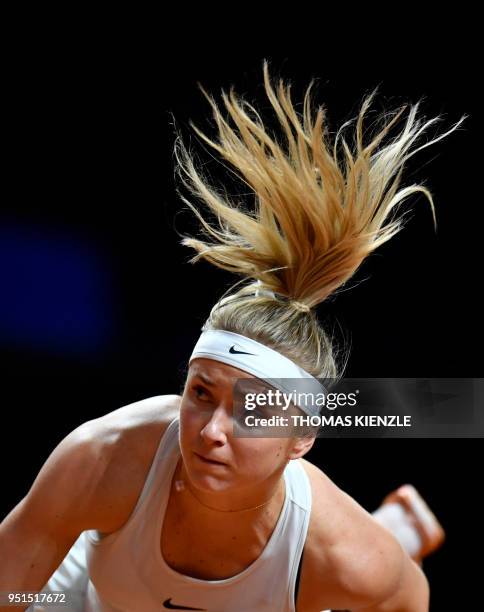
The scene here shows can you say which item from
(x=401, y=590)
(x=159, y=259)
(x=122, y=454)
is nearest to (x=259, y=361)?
(x=122, y=454)

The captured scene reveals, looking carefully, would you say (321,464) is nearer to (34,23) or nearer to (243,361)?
(243,361)

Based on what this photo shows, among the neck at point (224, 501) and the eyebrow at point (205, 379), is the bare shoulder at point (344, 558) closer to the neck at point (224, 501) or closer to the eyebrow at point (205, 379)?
the neck at point (224, 501)

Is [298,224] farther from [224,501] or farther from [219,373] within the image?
[224,501]

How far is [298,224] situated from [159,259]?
1.22m

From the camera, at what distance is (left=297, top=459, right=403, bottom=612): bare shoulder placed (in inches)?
69.4

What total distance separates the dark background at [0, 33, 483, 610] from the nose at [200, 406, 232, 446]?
112 cm

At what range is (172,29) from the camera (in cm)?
297

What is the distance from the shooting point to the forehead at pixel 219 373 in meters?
1.61

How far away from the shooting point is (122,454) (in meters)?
1.69

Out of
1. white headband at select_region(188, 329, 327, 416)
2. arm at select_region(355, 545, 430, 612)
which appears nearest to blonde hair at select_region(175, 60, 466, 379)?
white headband at select_region(188, 329, 327, 416)

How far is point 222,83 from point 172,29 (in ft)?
0.93

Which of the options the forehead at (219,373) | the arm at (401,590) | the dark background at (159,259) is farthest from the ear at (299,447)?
the dark background at (159,259)

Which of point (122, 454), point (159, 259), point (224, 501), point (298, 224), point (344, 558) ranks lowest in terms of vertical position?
point (344, 558)

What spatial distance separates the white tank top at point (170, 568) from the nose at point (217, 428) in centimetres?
19
